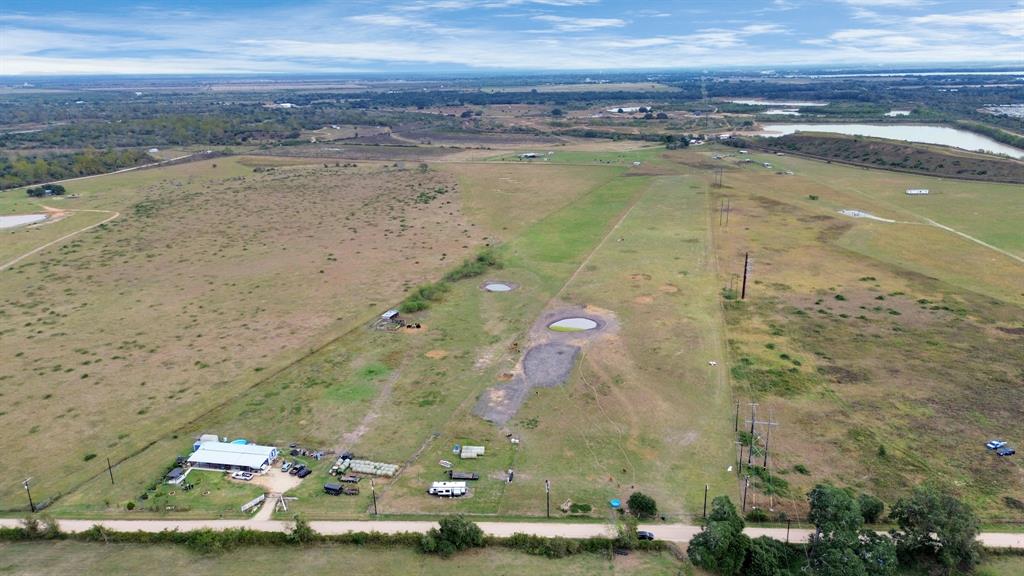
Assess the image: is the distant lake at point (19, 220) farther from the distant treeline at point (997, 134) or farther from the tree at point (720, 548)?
the distant treeline at point (997, 134)

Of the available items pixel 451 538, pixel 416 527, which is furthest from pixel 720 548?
pixel 416 527

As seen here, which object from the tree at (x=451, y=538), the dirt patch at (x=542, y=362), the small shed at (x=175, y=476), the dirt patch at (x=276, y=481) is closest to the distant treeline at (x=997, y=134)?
the dirt patch at (x=542, y=362)

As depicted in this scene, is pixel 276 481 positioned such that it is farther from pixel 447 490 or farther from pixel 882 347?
pixel 882 347

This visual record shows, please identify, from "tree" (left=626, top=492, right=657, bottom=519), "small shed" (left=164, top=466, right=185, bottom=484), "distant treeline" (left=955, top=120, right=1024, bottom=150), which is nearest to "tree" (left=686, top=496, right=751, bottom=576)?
"tree" (left=626, top=492, right=657, bottom=519)

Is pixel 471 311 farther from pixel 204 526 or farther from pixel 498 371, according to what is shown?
pixel 204 526

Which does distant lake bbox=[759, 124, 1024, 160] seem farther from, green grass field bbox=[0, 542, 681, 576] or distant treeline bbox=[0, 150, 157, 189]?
distant treeline bbox=[0, 150, 157, 189]
